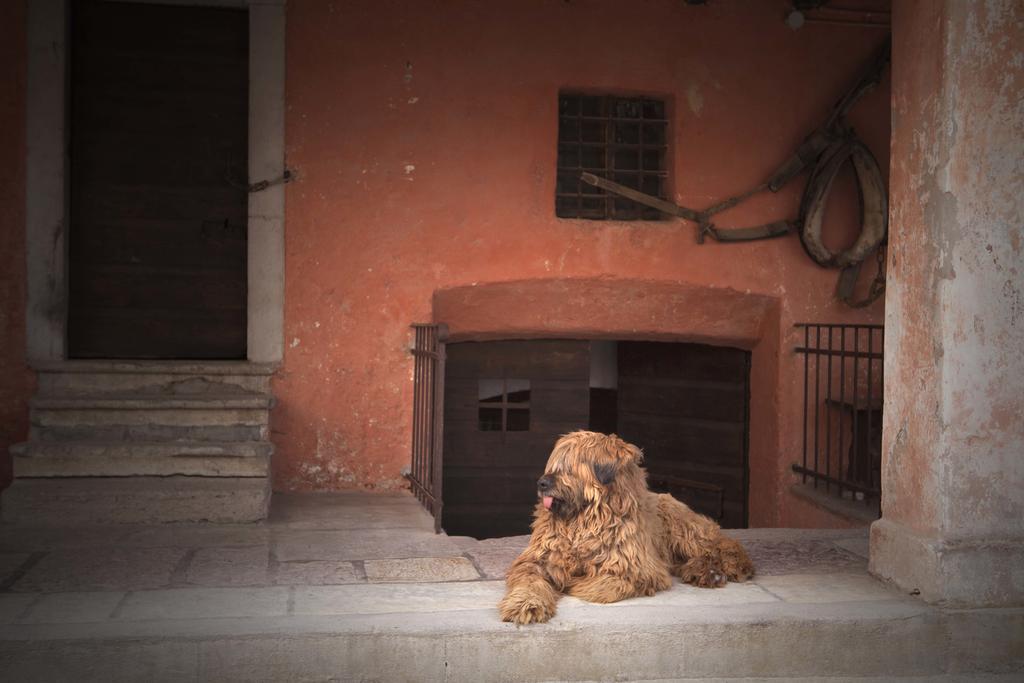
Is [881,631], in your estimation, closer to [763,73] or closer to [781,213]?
[781,213]

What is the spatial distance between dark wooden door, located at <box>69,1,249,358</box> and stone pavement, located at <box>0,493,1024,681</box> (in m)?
2.41

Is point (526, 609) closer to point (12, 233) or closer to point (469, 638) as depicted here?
point (469, 638)

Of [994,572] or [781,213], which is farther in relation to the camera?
[781,213]

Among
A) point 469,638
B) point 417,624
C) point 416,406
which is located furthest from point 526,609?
point 416,406

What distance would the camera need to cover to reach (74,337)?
745cm

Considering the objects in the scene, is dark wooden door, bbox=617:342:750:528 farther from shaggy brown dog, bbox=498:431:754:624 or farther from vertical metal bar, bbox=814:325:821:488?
shaggy brown dog, bbox=498:431:754:624

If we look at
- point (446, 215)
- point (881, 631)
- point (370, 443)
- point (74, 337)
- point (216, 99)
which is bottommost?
point (881, 631)

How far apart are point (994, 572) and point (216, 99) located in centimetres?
586

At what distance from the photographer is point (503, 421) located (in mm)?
9125

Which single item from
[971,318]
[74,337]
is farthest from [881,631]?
[74,337]

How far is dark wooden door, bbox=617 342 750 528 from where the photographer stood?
347 inches

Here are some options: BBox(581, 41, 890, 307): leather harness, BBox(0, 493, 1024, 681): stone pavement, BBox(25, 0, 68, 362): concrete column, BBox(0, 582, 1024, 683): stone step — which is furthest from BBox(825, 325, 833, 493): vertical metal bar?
BBox(25, 0, 68, 362): concrete column

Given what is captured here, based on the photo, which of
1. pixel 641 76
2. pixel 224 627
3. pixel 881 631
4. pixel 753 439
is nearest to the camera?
pixel 224 627

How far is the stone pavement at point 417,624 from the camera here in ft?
13.1
